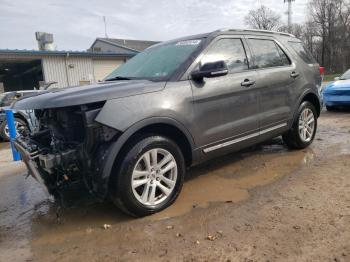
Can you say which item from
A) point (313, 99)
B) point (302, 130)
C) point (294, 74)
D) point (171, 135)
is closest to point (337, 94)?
point (313, 99)

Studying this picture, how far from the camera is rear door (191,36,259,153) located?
3.87m

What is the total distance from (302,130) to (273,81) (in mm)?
1256

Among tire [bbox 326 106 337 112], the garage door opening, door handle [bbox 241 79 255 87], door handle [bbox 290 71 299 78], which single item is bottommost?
tire [bbox 326 106 337 112]

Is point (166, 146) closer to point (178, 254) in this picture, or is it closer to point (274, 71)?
point (178, 254)

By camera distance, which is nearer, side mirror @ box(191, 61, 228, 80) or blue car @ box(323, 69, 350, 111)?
side mirror @ box(191, 61, 228, 80)

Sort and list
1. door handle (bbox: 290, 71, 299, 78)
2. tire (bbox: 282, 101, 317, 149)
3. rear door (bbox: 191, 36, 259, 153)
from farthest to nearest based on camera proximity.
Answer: tire (bbox: 282, 101, 317, 149) → door handle (bbox: 290, 71, 299, 78) → rear door (bbox: 191, 36, 259, 153)

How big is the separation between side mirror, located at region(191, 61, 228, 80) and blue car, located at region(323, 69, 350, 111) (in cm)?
726

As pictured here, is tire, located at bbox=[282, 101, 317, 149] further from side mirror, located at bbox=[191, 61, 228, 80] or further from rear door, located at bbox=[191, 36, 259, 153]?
side mirror, located at bbox=[191, 61, 228, 80]

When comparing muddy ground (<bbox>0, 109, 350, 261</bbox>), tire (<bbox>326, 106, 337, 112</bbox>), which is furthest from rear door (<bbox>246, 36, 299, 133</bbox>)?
tire (<bbox>326, 106, 337, 112</bbox>)

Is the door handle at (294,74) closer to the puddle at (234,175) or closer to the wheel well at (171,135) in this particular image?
the puddle at (234,175)

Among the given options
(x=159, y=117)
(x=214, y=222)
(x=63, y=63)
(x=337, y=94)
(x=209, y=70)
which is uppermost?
(x=63, y=63)

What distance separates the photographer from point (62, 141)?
11.2 ft

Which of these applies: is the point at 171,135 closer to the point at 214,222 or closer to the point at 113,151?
the point at 113,151

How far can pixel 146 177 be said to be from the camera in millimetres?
3459
